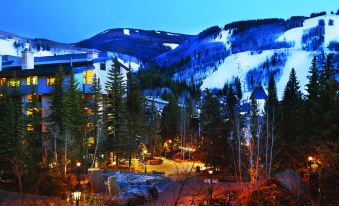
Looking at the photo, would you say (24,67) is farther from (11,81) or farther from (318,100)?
(318,100)

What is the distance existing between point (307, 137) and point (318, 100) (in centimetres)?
284

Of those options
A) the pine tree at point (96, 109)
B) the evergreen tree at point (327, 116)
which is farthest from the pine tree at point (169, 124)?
the evergreen tree at point (327, 116)

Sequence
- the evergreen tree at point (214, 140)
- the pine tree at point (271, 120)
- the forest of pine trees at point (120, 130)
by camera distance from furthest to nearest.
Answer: the evergreen tree at point (214, 140), the forest of pine trees at point (120, 130), the pine tree at point (271, 120)

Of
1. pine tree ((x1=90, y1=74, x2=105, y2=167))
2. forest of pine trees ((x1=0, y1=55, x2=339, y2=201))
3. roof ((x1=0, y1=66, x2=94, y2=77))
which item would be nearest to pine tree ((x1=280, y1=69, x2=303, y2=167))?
forest of pine trees ((x1=0, y1=55, x2=339, y2=201))

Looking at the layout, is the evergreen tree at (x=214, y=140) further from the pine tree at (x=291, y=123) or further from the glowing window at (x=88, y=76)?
the glowing window at (x=88, y=76)

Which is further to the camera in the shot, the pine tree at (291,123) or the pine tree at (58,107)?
the pine tree at (58,107)

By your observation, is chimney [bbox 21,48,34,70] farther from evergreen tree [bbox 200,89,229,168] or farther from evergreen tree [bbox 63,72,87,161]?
evergreen tree [bbox 200,89,229,168]

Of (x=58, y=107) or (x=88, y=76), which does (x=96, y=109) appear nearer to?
(x=58, y=107)

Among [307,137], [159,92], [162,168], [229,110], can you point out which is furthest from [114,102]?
[159,92]

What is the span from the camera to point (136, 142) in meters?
39.3

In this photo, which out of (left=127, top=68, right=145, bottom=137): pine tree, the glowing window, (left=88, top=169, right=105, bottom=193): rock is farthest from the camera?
the glowing window

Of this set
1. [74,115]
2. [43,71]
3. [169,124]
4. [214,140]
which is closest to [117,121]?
[74,115]

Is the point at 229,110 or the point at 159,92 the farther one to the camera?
the point at 159,92

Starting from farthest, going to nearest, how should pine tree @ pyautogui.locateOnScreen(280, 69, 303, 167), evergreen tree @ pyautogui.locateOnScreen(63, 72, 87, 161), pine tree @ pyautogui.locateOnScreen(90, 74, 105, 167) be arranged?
pine tree @ pyautogui.locateOnScreen(90, 74, 105, 167), evergreen tree @ pyautogui.locateOnScreen(63, 72, 87, 161), pine tree @ pyautogui.locateOnScreen(280, 69, 303, 167)
